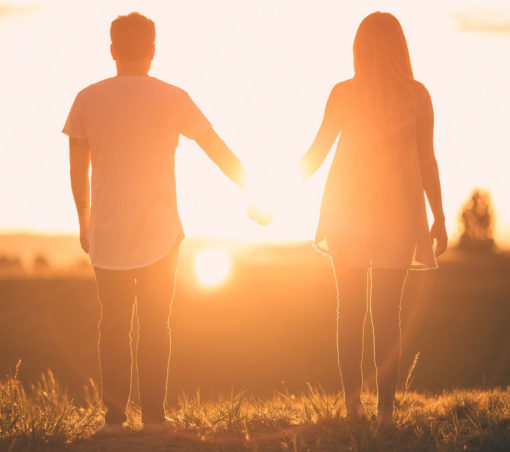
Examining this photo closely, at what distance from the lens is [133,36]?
3.53m

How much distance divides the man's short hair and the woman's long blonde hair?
112 cm

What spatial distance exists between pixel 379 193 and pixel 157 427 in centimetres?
174

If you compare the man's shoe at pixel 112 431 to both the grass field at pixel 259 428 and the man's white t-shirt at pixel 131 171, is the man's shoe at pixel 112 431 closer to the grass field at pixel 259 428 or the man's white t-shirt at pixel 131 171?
the grass field at pixel 259 428

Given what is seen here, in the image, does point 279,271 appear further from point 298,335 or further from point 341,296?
point 341,296

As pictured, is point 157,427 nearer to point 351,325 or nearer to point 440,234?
point 351,325

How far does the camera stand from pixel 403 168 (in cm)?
371

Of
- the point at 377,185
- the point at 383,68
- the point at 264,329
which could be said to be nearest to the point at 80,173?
the point at 377,185

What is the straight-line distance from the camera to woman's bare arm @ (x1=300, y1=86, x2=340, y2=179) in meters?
3.78

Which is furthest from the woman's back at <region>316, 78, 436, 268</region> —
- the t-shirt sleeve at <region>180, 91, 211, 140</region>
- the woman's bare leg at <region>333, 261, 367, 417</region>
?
the t-shirt sleeve at <region>180, 91, 211, 140</region>

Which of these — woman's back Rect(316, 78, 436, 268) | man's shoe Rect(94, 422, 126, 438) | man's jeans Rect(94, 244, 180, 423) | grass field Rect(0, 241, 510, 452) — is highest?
woman's back Rect(316, 78, 436, 268)

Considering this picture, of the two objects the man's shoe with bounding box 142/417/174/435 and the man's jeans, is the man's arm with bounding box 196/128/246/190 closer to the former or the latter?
the man's jeans

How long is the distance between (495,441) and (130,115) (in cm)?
248

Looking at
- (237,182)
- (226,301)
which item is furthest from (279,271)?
(237,182)

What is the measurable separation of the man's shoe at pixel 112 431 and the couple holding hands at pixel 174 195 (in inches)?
0.5
